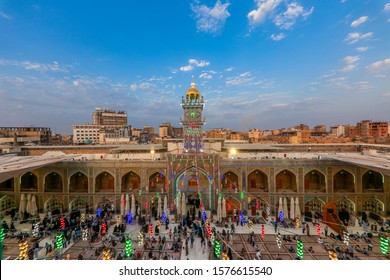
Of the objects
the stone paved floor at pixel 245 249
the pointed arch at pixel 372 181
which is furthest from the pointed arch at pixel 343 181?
the stone paved floor at pixel 245 249

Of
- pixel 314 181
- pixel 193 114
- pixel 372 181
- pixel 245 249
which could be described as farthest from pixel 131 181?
pixel 372 181

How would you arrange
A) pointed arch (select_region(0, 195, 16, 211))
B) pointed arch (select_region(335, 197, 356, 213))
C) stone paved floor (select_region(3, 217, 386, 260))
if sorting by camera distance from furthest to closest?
pointed arch (select_region(0, 195, 16, 211)) < pointed arch (select_region(335, 197, 356, 213)) < stone paved floor (select_region(3, 217, 386, 260))

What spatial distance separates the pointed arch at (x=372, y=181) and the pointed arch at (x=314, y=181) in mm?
3219

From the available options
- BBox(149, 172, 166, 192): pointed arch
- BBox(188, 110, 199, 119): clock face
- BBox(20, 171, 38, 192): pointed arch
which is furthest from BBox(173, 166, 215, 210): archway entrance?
BBox(20, 171, 38, 192): pointed arch

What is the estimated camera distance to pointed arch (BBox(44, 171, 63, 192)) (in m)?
21.4

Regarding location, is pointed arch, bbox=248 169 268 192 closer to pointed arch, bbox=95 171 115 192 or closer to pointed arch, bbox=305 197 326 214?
pointed arch, bbox=305 197 326 214

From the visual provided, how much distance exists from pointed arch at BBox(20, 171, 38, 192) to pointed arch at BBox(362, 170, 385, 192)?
2975 centimetres

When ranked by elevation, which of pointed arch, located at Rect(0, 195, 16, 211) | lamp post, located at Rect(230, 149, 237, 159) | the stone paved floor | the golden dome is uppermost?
the golden dome

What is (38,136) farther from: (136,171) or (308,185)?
(308,185)

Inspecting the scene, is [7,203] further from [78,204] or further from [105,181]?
[105,181]

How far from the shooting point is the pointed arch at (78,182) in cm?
2106

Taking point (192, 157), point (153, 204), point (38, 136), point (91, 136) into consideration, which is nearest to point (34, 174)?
point (153, 204)
